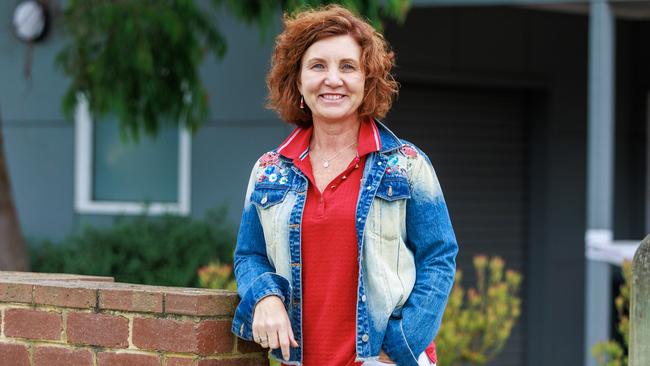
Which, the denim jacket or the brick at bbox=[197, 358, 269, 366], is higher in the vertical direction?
the denim jacket

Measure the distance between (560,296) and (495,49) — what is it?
260cm

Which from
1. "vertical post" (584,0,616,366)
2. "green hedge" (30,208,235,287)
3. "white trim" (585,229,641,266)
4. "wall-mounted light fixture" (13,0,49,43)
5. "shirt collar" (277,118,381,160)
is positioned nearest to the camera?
"shirt collar" (277,118,381,160)

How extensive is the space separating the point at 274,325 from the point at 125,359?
0.74 m

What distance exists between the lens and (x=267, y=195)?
3.46 metres

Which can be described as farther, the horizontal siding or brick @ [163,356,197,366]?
the horizontal siding

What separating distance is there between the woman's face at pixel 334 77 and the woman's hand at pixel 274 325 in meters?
0.57

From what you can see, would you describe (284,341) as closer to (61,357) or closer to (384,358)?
(384,358)

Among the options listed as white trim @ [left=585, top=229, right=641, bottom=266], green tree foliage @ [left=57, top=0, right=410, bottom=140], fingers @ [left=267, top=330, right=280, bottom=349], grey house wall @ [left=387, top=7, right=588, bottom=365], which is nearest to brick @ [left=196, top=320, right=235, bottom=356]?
fingers @ [left=267, top=330, right=280, bottom=349]

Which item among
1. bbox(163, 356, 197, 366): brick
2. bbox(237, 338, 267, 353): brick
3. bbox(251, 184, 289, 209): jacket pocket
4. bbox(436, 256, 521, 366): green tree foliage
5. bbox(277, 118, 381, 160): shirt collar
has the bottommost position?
bbox(436, 256, 521, 366): green tree foliage

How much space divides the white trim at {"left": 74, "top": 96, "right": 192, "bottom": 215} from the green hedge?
17.9 inches

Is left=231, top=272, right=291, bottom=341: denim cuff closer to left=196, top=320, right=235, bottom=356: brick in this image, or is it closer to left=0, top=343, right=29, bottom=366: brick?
left=196, top=320, right=235, bottom=356: brick

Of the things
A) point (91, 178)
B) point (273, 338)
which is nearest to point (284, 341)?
point (273, 338)

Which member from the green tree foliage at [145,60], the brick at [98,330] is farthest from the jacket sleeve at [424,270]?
the green tree foliage at [145,60]

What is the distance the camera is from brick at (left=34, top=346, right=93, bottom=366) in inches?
155
